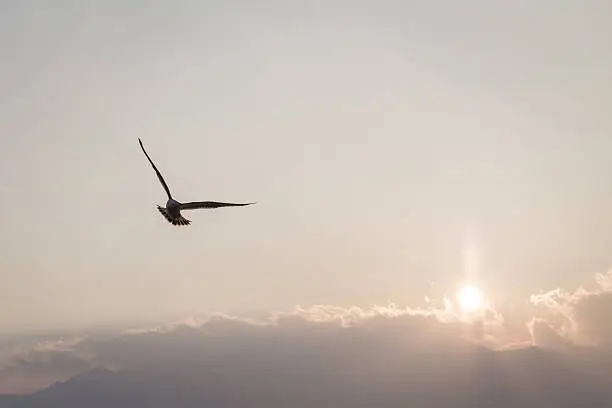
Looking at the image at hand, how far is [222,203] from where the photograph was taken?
66.7 m

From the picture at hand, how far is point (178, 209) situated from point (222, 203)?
34.1 ft

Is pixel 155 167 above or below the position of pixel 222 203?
above

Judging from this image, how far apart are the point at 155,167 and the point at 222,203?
1190 cm

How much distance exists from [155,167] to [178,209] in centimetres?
494

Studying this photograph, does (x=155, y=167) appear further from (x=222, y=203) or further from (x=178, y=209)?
(x=222, y=203)

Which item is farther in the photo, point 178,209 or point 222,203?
point 178,209

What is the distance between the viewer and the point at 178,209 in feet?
247

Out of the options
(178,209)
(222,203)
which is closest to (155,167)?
(178,209)

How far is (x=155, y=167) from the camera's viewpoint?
74.8 metres

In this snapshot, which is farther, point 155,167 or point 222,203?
point 155,167
